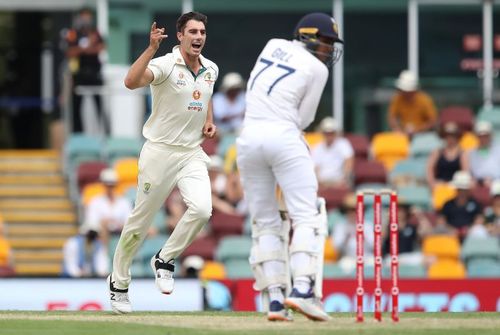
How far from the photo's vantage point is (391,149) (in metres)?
19.6

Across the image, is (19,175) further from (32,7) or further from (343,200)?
(343,200)

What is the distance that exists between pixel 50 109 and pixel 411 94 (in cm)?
665

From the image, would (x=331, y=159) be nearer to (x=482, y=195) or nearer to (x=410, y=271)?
(x=482, y=195)

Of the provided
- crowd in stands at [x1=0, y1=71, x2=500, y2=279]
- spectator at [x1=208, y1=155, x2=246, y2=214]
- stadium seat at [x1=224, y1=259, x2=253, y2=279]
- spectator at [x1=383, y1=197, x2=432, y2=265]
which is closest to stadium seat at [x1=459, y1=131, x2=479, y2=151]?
crowd in stands at [x1=0, y1=71, x2=500, y2=279]

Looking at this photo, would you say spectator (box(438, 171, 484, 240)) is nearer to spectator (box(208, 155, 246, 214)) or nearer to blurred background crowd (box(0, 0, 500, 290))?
blurred background crowd (box(0, 0, 500, 290))

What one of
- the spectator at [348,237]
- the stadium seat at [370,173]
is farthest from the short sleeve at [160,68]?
the stadium seat at [370,173]

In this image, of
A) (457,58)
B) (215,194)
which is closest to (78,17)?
(215,194)

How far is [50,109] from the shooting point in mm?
24375

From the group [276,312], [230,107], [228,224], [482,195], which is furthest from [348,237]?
[276,312]

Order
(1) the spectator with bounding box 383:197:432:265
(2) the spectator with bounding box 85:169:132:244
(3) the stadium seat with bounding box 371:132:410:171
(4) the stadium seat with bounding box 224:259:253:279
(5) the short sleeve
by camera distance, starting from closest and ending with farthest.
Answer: (5) the short sleeve < (4) the stadium seat with bounding box 224:259:253:279 < (1) the spectator with bounding box 383:197:432:265 < (2) the spectator with bounding box 85:169:132:244 < (3) the stadium seat with bounding box 371:132:410:171

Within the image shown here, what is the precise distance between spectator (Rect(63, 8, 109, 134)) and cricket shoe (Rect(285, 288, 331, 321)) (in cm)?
1021

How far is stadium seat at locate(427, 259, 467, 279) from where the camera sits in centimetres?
1700

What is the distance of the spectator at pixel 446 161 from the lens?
18.7 m

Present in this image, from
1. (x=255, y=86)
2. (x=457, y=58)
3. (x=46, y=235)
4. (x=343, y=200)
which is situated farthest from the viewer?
(x=457, y=58)
